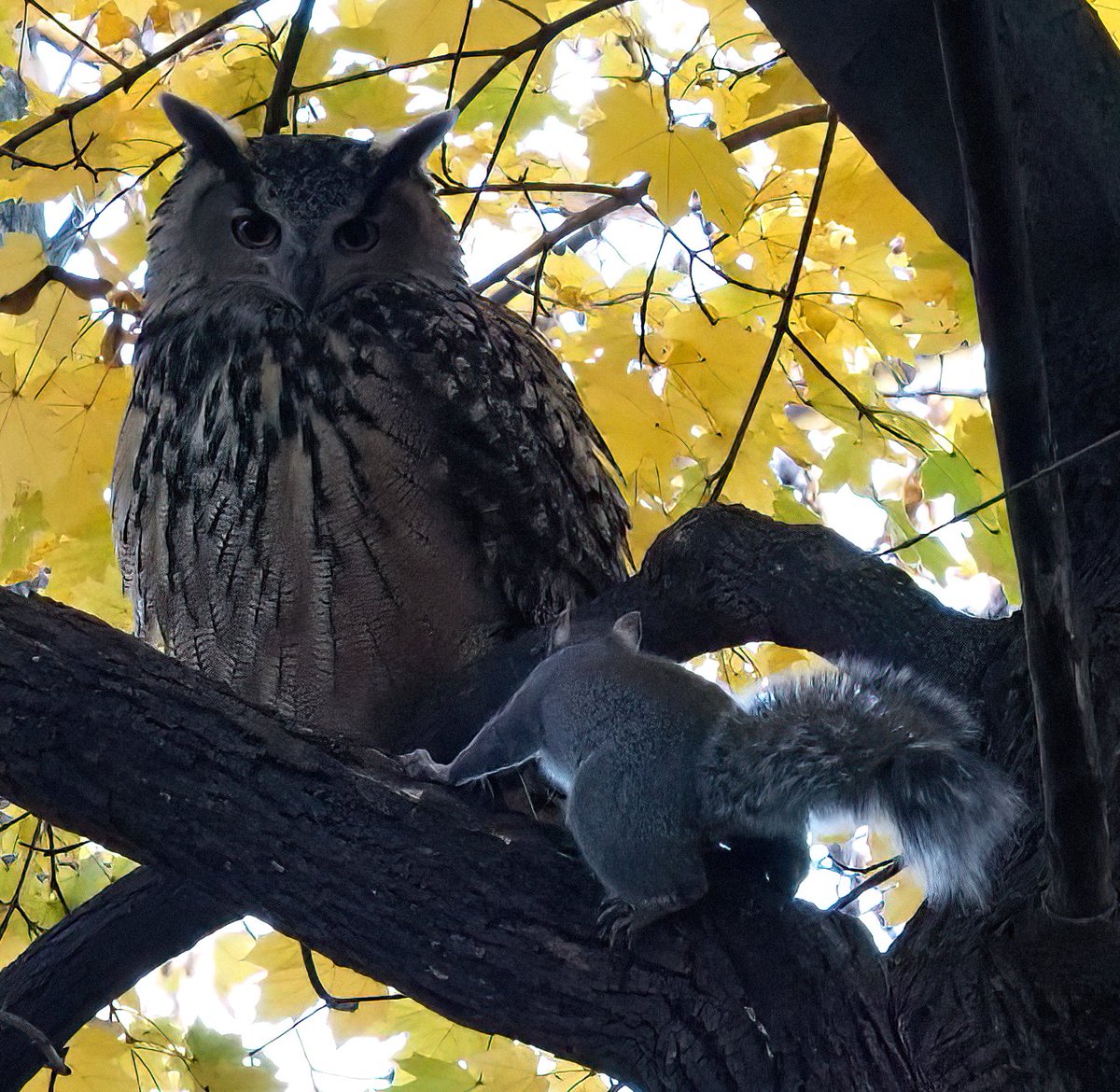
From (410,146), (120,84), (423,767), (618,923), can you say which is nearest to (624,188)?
A: (410,146)

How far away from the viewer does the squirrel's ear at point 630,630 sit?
1.88 m

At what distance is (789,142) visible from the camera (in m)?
2.51

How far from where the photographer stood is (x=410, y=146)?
2.60 meters

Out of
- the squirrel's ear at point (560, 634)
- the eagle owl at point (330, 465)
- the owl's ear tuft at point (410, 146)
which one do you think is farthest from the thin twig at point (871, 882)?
the owl's ear tuft at point (410, 146)

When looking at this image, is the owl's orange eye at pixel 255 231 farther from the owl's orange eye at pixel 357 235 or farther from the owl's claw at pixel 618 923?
the owl's claw at pixel 618 923

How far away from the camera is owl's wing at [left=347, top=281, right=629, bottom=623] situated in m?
2.29

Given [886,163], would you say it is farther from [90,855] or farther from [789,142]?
[90,855]

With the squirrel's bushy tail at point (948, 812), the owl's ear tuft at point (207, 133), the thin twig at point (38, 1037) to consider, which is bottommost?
the squirrel's bushy tail at point (948, 812)

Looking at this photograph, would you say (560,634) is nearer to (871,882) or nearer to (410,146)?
(871,882)

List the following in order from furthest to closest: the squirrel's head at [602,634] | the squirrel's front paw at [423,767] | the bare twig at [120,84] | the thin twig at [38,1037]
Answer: the bare twig at [120,84] < the squirrel's head at [602,634] < the squirrel's front paw at [423,767] < the thin twig at [38,1037]

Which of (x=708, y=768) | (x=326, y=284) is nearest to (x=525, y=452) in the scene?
(x=326, y=284)

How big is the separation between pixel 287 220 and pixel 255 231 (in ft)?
0.37

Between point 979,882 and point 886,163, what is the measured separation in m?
0.94

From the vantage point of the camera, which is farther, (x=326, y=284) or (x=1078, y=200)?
(x=326, y=284)
